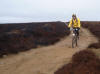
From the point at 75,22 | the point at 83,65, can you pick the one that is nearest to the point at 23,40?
the point at 75,22

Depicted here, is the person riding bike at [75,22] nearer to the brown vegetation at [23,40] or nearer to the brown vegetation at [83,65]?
the brown vegetation at [23,40]

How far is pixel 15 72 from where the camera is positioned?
24.5ft

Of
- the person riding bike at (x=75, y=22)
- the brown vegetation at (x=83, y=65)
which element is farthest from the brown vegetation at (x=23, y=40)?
the brown vegetation at (x=83, y=65)

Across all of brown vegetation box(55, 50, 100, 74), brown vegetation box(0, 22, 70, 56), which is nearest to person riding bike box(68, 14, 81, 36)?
brown vegetation box(0, 22, 70, 56)

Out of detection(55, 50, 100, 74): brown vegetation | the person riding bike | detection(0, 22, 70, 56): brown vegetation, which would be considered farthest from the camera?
the person riding bike

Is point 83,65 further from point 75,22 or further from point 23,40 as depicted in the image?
point 23,40

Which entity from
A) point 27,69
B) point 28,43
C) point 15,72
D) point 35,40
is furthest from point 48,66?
point 35,40

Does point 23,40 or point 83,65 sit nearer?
point 83,65

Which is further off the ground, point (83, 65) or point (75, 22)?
point (75, 22)

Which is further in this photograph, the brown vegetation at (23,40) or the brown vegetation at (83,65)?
the brown vegetation at (23,40)

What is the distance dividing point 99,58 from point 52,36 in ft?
30.1

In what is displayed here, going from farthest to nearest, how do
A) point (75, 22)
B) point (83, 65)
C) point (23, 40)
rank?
1. point (23, 40)
2. point (75, 22)
3. point (83, 65)

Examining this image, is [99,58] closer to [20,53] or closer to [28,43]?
[20,53]

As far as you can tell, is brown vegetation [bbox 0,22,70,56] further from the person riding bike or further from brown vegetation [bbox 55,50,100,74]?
brown vegetation [bbox 55,50,100,74]
